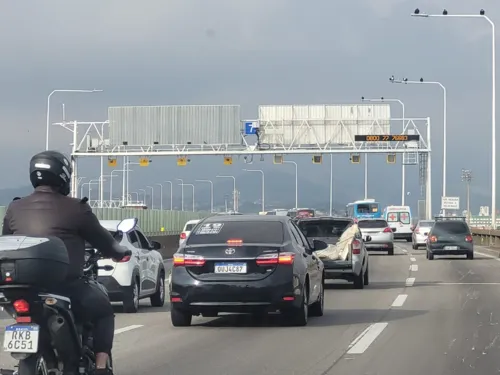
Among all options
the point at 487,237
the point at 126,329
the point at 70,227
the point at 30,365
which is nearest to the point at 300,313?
the point at 126,329

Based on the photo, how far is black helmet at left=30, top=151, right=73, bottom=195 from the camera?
6980 millimetres

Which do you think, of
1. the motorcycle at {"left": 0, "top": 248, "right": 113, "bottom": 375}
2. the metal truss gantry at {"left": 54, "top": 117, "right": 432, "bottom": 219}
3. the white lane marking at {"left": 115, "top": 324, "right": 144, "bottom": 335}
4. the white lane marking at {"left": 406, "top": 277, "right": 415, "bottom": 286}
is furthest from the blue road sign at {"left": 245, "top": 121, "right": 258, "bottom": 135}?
the motorcycle at {"left": 0, "top": 248, "right": 113, "bottom": 375}

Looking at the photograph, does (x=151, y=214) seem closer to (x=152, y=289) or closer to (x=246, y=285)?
(x=152, y=289)

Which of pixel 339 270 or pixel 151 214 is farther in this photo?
pixel 151 214

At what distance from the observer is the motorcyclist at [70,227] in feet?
22.5

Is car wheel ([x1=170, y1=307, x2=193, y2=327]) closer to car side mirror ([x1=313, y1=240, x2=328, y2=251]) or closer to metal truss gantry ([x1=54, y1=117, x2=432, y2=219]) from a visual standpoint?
car side mirror ([x1=313, y1=240, x2=328, y2=251])

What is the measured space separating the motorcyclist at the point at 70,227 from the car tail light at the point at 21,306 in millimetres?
445

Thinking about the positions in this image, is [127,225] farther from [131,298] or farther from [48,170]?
[131,298]

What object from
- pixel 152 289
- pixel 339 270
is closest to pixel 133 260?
pixel 152 289

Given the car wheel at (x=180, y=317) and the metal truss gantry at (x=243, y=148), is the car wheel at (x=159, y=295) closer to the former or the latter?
the car wheel at (x=180, y=317)

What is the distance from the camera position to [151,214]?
52812mm

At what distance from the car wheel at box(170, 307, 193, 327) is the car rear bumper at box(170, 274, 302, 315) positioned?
47 centimetres

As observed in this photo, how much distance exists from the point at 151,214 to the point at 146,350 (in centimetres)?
4087

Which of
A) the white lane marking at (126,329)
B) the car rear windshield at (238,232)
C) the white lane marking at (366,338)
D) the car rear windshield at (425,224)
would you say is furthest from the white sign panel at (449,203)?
the white lane marking at (126,329)
